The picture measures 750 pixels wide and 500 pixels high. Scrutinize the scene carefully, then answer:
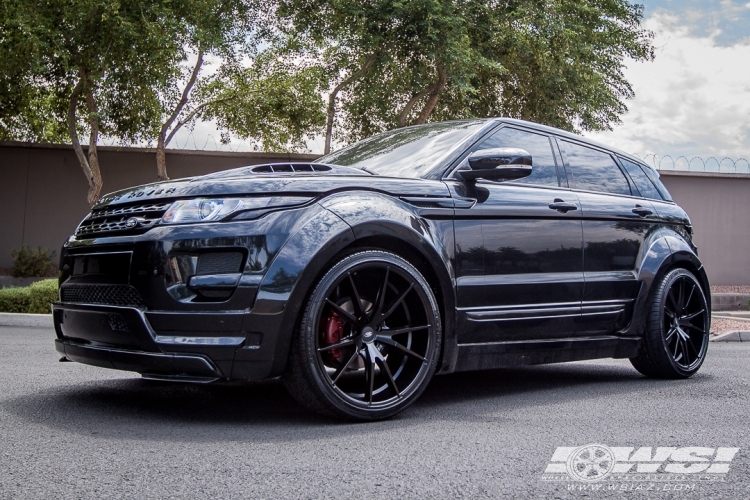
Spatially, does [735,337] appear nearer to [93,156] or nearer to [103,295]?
[103,295]

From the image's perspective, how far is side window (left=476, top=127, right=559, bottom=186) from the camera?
17.6 ft

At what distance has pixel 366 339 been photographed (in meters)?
4.16

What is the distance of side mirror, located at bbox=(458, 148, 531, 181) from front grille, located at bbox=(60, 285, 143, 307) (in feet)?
6.43

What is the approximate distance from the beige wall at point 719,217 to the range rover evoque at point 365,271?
59.7 ft

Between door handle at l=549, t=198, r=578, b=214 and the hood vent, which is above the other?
the hood vent

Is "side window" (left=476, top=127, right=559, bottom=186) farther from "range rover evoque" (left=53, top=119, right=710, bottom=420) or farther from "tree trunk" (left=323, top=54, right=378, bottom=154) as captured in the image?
"tree trunk" (left=323, top=54, right=378, bottom=154)

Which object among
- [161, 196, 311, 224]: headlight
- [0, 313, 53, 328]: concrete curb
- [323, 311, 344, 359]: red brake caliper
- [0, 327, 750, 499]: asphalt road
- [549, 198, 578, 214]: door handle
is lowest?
[0, 313, 53, 328]: concrete curb

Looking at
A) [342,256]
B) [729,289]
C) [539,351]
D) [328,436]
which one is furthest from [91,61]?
[729,289]

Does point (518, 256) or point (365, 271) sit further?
point (518, 256)

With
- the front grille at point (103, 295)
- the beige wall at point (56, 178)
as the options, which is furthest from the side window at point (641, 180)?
the beige wall at point (56, 178)

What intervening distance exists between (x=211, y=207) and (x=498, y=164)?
1661mm

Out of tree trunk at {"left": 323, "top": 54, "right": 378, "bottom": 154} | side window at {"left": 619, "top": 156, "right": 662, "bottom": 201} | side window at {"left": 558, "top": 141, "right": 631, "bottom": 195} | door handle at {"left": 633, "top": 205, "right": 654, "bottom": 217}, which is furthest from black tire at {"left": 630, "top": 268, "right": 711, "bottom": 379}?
tree trunk at {"left": 323, "top": 54, "right": 378, "bottom": 154}

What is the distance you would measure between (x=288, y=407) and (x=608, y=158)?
3124 millimetres

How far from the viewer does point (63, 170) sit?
66.1 ft
